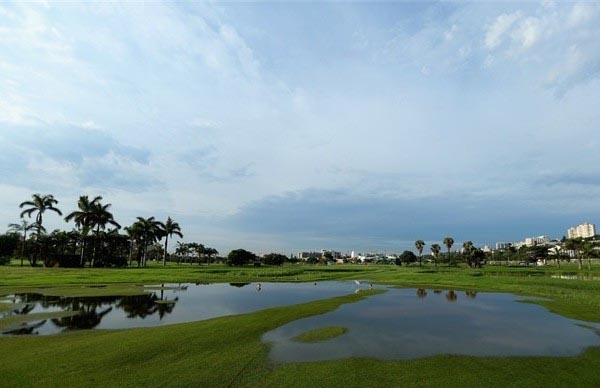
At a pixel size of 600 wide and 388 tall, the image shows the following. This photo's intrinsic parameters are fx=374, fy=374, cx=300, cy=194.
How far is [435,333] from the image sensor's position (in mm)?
22297

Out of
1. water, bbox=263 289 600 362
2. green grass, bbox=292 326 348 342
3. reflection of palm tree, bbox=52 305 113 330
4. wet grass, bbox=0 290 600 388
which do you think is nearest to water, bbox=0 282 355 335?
reflection of palm tree, bbox=52 305 113 330

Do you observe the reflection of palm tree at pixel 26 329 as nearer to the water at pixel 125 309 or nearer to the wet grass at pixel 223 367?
Result: the water at pixel 125 309

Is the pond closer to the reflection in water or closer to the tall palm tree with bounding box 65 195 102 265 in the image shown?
the reflection in water

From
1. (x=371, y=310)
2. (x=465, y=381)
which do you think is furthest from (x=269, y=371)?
(x=371, y=310)

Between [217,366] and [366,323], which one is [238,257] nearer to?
[366,323]

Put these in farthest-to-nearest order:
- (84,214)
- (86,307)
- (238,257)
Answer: (238,257) → (84,214) → (86,307)

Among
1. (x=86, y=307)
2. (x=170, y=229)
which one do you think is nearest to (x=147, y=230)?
(x=170, y=229)

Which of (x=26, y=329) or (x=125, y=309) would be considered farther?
(x=125, y=309)

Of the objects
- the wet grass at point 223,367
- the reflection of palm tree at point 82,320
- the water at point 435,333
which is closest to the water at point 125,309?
the reflection of palm tree at point 82,320

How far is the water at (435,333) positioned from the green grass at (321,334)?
46 cm

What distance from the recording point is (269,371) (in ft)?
46.1

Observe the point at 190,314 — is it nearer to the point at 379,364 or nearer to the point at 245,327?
the point at 245,327

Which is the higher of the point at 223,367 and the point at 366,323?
the point at 223,367

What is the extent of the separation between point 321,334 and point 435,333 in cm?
700
